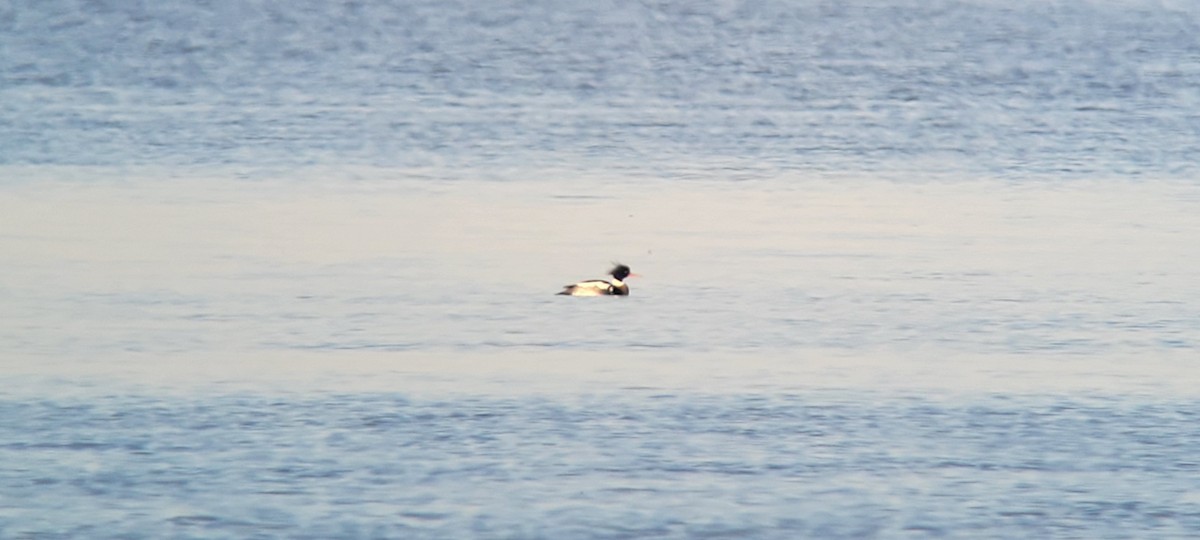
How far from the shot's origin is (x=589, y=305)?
40.6ft

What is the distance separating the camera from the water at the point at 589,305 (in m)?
8.89

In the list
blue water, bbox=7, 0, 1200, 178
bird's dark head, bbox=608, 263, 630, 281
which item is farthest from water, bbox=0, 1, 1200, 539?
bird's dark head, bbox=608, 263, 630, 281

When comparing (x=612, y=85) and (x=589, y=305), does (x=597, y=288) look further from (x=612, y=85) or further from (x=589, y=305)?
(x=612, y=85)

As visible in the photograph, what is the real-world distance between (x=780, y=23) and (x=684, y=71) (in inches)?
240

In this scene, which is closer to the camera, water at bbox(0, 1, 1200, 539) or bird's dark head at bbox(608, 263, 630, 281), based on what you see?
water at bbox(0, 1, 1200, 539)

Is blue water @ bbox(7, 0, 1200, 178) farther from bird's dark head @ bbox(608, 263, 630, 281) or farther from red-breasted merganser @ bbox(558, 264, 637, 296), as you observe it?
red-breasted merganser @ bbox(558, 264, 637, 296)

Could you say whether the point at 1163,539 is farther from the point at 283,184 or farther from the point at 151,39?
the point at 151,39

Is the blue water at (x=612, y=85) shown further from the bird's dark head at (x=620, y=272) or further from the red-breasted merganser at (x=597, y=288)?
the red-breasted merganser at (x=597, y=288)

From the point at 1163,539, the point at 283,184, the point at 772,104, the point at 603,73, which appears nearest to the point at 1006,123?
the point at 772,104

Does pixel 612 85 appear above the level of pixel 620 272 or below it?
above

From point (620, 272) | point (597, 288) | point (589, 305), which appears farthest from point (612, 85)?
point (589, 305)

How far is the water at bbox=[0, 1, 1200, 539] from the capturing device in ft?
29.2

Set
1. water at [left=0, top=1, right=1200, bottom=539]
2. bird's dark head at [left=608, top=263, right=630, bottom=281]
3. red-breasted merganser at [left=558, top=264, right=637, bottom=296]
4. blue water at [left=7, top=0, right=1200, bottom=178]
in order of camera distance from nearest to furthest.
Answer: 1. water at [left=0, top=1, right=1200, bottom=539]
2. red-breasted merganser at [left=558, top=264, right=637, bottom=296]
3. bird's dark head at [left=608, top=263, right=630, bottom=281]
4. blue water at [left=7, top=0, right=1200, bottom=178]

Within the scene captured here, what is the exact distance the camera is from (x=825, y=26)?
31016 mm
